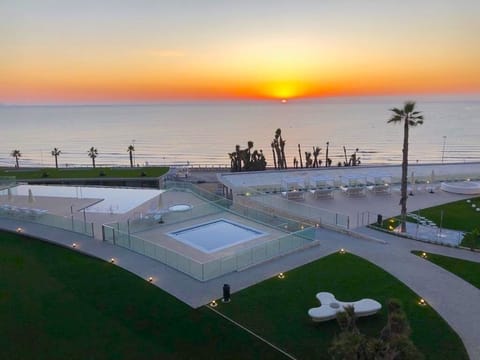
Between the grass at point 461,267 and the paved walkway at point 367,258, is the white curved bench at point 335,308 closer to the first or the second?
the paved walkway at point 367,258

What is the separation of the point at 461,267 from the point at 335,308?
6947 millimetres

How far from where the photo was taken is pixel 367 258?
17016 mm

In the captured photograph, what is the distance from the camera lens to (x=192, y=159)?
311 ft

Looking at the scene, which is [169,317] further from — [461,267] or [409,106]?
[409,106]

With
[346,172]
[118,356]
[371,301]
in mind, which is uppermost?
[346,172]

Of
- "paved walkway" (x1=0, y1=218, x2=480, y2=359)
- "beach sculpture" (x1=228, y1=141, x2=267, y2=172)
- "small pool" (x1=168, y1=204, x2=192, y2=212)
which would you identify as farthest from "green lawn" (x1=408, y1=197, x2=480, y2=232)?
"beach sculpture" (x1=228, y1=141, x2=267, y2=172)

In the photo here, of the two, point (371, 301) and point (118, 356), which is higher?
point (371, 301)

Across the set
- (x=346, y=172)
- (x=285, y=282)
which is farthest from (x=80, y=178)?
(x=285, y=282)

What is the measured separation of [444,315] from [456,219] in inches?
445

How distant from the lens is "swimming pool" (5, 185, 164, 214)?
2467cm

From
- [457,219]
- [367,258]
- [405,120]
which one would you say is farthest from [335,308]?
[457,219]

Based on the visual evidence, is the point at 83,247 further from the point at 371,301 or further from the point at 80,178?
the point at 80,178

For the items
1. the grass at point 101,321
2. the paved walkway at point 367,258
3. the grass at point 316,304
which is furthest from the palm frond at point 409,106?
the grass at point 101,321

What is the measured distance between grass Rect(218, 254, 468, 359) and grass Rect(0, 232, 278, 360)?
0.81 metres
